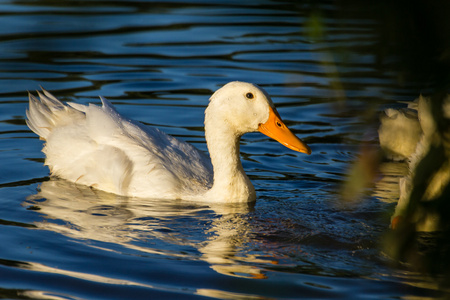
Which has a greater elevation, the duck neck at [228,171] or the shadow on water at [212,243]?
the duck neck at [228,171]

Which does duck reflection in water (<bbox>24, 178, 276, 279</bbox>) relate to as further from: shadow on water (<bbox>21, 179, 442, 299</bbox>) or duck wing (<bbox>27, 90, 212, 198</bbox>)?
duck wing (<bbox>27, 90, 212, 198</bbox>)

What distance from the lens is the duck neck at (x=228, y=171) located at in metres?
6.77

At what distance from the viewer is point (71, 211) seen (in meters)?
6.34

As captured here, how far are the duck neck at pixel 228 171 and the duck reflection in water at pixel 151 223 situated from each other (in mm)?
103

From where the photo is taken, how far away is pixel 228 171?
22.3 ft

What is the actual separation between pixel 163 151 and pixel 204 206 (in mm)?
832

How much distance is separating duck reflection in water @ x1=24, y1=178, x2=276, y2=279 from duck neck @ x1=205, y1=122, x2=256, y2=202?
0.10 meters

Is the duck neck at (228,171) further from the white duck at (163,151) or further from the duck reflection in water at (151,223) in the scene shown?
the duck reflection in water at (151,223)

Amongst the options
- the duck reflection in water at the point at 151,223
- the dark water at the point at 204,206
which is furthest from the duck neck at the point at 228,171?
the dark water at the point at 204,206

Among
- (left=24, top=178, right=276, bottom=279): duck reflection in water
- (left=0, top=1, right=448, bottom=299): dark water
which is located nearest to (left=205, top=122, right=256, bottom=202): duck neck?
(left=24, top=178, right=276, bottom=279): duck reflection in water

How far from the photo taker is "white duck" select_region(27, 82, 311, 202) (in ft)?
21.7

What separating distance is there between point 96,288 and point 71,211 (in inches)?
78.8

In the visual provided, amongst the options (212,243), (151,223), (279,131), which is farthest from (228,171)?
(212,243)

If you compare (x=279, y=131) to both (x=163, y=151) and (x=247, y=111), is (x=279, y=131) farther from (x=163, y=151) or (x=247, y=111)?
(x=163, y=151)
